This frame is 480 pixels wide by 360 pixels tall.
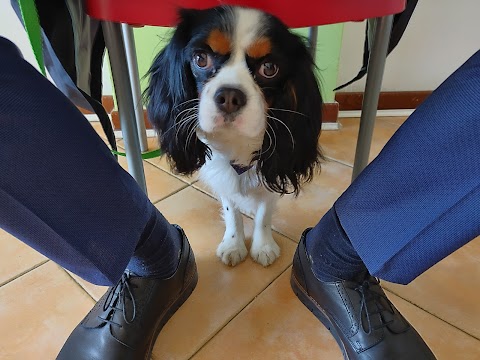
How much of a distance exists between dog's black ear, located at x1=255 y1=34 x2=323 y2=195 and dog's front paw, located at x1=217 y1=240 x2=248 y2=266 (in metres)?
0.21

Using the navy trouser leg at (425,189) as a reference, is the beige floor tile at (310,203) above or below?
below

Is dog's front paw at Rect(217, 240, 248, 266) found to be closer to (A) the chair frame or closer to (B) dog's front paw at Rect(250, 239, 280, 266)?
(B) dog's front paw at Rect(250, 239, 280, 266)

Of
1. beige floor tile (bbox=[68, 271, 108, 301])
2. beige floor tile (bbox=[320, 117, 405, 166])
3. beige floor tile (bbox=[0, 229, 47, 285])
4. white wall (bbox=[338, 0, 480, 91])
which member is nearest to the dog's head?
beige floor tile (bbox=[68, 271, 108, 301])

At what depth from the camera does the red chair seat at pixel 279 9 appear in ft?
2.31

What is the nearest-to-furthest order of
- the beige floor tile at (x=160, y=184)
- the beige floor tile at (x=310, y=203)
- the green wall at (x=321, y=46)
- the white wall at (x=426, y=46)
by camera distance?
the beige floor tile at (x=310, y=203)
the beige floor tile at (x=160, y=184)
the green wall at (x=321, y=46)
the white wall at (x=426, y=46)

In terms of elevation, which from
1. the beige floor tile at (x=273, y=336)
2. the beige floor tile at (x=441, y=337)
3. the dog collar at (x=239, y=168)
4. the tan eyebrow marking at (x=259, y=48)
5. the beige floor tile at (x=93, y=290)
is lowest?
the beige floor tile at (x=441, y=337)

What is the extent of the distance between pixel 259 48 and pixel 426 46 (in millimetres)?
1276

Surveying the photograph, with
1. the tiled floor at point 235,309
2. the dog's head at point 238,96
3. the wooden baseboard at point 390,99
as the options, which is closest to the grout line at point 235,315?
the tiled floor at point 235,309

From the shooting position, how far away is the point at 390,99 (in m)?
1.85

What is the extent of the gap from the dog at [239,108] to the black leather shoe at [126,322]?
Answer: 23 cm

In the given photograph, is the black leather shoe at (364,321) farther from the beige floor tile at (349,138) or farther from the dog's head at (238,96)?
the beige floor tile at (349,138)

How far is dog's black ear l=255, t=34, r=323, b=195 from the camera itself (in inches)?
32.6

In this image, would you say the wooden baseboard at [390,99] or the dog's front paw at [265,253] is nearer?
the dog's front paw at [265,253]

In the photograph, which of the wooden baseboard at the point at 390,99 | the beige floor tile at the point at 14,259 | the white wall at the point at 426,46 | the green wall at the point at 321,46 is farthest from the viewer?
the wooden baseboard at the point at 390,99
